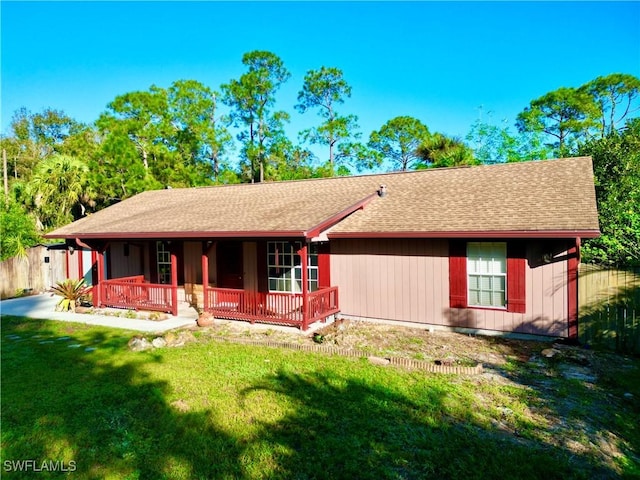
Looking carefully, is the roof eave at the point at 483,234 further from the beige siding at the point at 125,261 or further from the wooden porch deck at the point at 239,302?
the beige siding at the point at 125,261

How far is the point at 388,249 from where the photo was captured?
373 inches

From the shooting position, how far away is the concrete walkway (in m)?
9.48

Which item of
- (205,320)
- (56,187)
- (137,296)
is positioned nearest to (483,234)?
(205,320)

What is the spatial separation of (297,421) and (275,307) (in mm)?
4975

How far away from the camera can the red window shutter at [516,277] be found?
803cm

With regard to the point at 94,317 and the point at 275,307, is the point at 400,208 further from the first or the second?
the point at 94,317

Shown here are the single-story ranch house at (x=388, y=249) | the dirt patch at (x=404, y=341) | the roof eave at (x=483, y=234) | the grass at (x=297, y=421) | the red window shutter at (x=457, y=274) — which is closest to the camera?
the grass at (x=297, y=421)

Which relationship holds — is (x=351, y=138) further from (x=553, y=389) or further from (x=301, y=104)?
(x=553, y=389)

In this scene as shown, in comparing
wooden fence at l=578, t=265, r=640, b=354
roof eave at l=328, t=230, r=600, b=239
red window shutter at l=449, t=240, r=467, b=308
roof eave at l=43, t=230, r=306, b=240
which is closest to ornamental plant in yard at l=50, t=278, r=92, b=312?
roof eave at l=43, t=230, r=306, b=240

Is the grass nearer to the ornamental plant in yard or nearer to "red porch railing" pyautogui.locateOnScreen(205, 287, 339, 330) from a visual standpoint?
"red porch railing" pyautogui.locateOnScreen(205, 287, 339, 330)

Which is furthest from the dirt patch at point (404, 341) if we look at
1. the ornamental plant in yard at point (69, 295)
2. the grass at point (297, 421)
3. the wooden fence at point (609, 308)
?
the ornamental plant in yard at point (69, 295)

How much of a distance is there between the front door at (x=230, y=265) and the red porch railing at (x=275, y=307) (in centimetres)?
119

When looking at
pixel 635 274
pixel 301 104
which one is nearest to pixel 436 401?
pixel 635 274

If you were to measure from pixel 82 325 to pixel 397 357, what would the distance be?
26.3 feet
